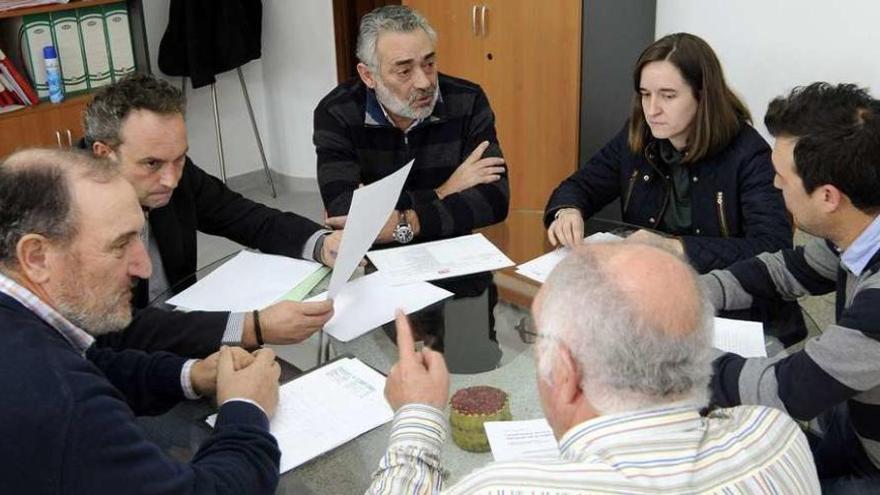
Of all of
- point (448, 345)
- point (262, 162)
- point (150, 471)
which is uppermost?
point (150, 471)

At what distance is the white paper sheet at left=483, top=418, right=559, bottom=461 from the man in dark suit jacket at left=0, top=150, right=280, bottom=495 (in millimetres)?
364

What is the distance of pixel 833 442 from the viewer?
5.48 ft

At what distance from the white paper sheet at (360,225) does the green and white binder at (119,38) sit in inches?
87.6

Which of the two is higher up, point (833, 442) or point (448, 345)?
point (448, 345)

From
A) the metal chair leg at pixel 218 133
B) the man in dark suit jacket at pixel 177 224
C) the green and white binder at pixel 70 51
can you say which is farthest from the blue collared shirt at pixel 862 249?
the metal chair leg at pixel 218 133

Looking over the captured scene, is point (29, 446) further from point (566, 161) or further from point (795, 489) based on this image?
point (566, 161)

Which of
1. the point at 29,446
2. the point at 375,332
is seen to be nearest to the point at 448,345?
the point at 375,332

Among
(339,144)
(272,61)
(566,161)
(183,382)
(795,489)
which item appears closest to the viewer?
(795,489)

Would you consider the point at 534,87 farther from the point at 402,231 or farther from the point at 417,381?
the point at 417,381

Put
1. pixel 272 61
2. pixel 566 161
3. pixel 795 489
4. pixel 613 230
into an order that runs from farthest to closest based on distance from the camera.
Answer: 1. pixel 272 61
2. pixel 566 161
3. pixel 613 230
4. pixel 795 489

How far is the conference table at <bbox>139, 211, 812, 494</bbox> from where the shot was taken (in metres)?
1.43

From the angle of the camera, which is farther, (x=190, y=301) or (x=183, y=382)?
(x=190, y=301)

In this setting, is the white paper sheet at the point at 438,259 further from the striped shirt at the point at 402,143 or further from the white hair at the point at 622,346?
the white hair at the point at 622,346

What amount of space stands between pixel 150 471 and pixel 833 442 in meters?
1.28
